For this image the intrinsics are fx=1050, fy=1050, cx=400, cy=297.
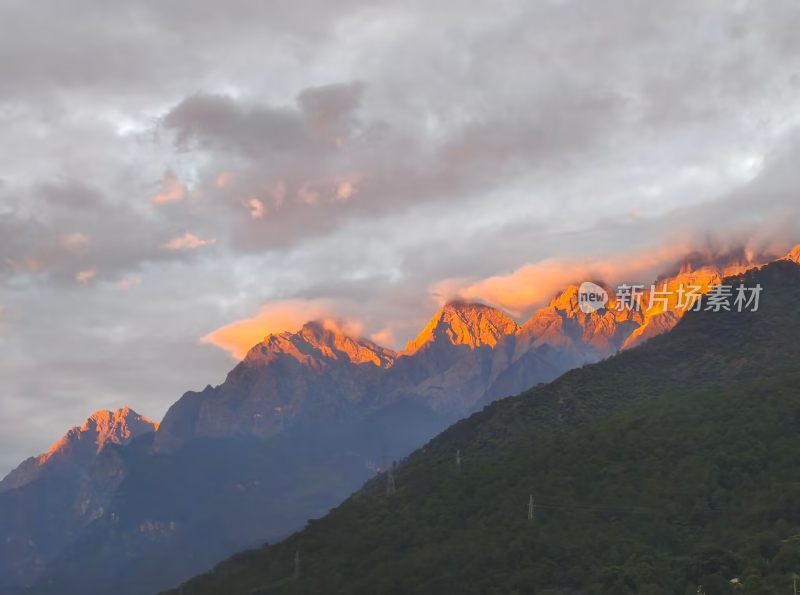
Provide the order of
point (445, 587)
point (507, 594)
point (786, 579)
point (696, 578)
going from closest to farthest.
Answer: point (786, 579) < point (696, 578) < point (507, 594) < point (445, 587)

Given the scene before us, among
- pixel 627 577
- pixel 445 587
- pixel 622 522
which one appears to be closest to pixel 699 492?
pixel 622 522

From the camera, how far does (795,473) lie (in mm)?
192375

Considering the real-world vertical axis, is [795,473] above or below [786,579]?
above

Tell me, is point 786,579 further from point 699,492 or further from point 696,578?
point 699,492

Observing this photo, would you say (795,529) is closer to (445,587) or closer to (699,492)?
(699,492)

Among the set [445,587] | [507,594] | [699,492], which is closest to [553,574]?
[507,594]

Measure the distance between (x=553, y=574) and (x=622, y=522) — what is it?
1982 cm

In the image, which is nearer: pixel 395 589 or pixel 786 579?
pixel 786 579

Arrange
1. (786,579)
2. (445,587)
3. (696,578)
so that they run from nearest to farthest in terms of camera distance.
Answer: (786,579), (696,578), (445,587)

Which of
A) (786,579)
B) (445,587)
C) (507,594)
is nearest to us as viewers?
(786,579)

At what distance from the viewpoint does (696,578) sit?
163 metres

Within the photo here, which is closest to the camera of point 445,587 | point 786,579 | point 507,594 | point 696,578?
point 786,579

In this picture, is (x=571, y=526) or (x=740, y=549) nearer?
(x=740, y=549)

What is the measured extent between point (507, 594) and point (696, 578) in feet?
109
